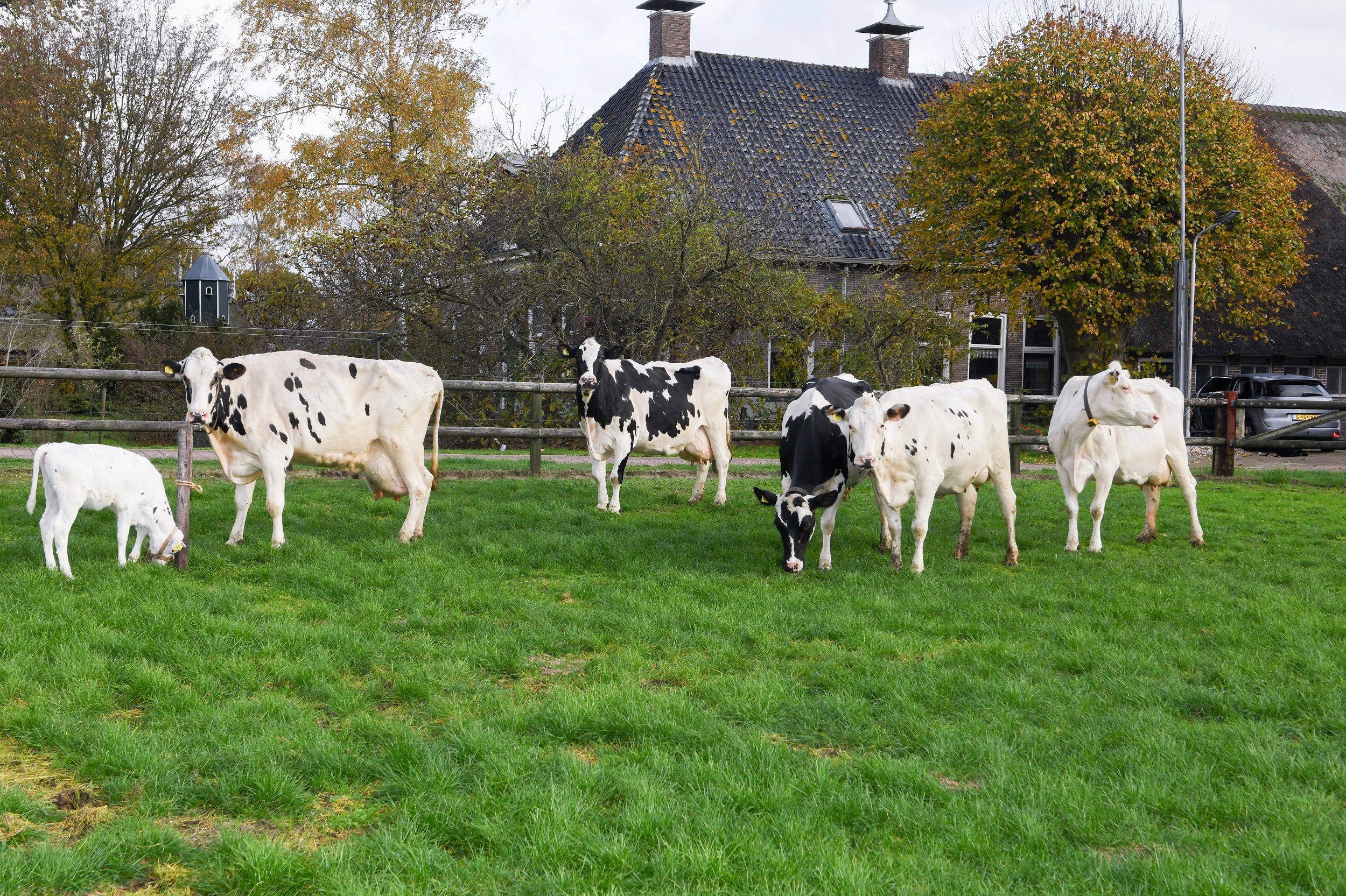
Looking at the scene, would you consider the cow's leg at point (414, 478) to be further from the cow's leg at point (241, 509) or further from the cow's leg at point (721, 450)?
the cow's leg at point (721, 450)

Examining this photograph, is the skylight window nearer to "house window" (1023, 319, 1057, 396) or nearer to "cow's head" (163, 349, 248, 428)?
"house window" (1023, 319, 1057, 396)

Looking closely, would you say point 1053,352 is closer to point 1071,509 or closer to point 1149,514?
point 1149,514

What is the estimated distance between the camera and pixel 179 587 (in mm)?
7496

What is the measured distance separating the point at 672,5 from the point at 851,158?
257 inches

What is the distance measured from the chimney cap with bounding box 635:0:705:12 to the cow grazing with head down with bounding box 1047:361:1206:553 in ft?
79.8

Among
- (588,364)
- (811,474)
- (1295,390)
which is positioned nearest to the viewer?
(811,474)

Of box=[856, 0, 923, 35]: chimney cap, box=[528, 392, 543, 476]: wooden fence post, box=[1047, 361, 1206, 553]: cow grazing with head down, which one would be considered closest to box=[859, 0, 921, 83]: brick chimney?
box=[856, 0, 923, 35]: chimney cap

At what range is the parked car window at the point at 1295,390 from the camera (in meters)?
25.8

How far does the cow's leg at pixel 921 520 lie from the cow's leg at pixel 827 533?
65 cm

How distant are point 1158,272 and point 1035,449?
6.44 m

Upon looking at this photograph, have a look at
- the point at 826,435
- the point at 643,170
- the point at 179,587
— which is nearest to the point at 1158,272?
the point at 643,170

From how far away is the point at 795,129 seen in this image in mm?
31578

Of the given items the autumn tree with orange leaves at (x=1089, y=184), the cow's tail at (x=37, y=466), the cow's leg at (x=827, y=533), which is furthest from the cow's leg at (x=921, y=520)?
the autumn tree with orange leaves at (x=1089, y=184)

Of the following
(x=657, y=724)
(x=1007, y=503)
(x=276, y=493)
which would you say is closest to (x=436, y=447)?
(x=276, y=493)
